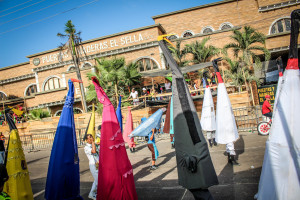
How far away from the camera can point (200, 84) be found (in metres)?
20.0

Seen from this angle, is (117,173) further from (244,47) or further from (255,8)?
(255,8)

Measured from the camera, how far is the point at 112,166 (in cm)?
396

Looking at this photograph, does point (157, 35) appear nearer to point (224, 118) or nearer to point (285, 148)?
point (224, 118)

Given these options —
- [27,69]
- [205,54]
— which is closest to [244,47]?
[205,54]

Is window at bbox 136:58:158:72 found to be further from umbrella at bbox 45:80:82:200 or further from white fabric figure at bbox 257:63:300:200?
white fabric figure at bbox 257:63:300:200

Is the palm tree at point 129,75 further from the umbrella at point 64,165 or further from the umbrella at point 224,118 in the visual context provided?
the umbrella at point 64,165

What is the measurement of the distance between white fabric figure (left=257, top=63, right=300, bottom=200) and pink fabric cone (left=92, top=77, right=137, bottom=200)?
7.76 feet

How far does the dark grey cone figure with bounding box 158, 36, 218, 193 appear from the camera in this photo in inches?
110

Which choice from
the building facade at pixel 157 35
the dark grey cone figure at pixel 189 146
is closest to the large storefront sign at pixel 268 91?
the building facade at pixel 157 35

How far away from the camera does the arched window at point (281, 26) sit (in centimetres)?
2244

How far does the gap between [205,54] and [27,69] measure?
86.4 ft

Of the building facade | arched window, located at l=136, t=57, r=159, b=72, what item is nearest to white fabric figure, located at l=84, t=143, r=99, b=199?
the building facade

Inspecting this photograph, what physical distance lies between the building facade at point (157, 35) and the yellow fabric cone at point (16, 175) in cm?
1885

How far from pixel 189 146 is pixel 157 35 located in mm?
22380
